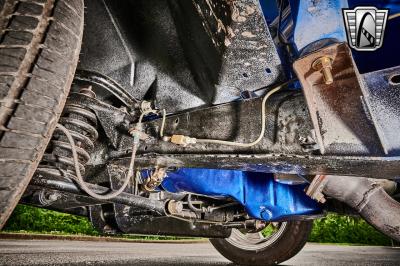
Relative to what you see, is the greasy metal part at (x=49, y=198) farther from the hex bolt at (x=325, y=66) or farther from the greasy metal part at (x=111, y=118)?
the hex bolt at (x=325, y=66)

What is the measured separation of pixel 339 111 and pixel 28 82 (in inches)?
36.7

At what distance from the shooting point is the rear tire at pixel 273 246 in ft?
7.41

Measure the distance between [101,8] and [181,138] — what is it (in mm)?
730

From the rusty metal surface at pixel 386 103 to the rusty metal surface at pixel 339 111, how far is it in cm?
4

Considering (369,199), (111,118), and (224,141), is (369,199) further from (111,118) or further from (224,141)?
(111,118)

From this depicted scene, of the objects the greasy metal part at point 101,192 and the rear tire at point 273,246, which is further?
the rear tire at point 273,246

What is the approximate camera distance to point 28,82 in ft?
2.52

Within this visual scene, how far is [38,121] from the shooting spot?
30.6 inches

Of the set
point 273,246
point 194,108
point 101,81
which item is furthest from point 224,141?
point 273,246

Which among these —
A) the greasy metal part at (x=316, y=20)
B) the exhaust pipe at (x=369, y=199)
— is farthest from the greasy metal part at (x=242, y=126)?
the exhaust pipe at (x=369, y=199)

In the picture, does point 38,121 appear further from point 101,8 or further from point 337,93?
point 337,93

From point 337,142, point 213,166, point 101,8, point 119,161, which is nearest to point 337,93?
point 337,142

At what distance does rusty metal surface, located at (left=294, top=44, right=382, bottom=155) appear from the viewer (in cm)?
84

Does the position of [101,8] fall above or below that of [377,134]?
above
